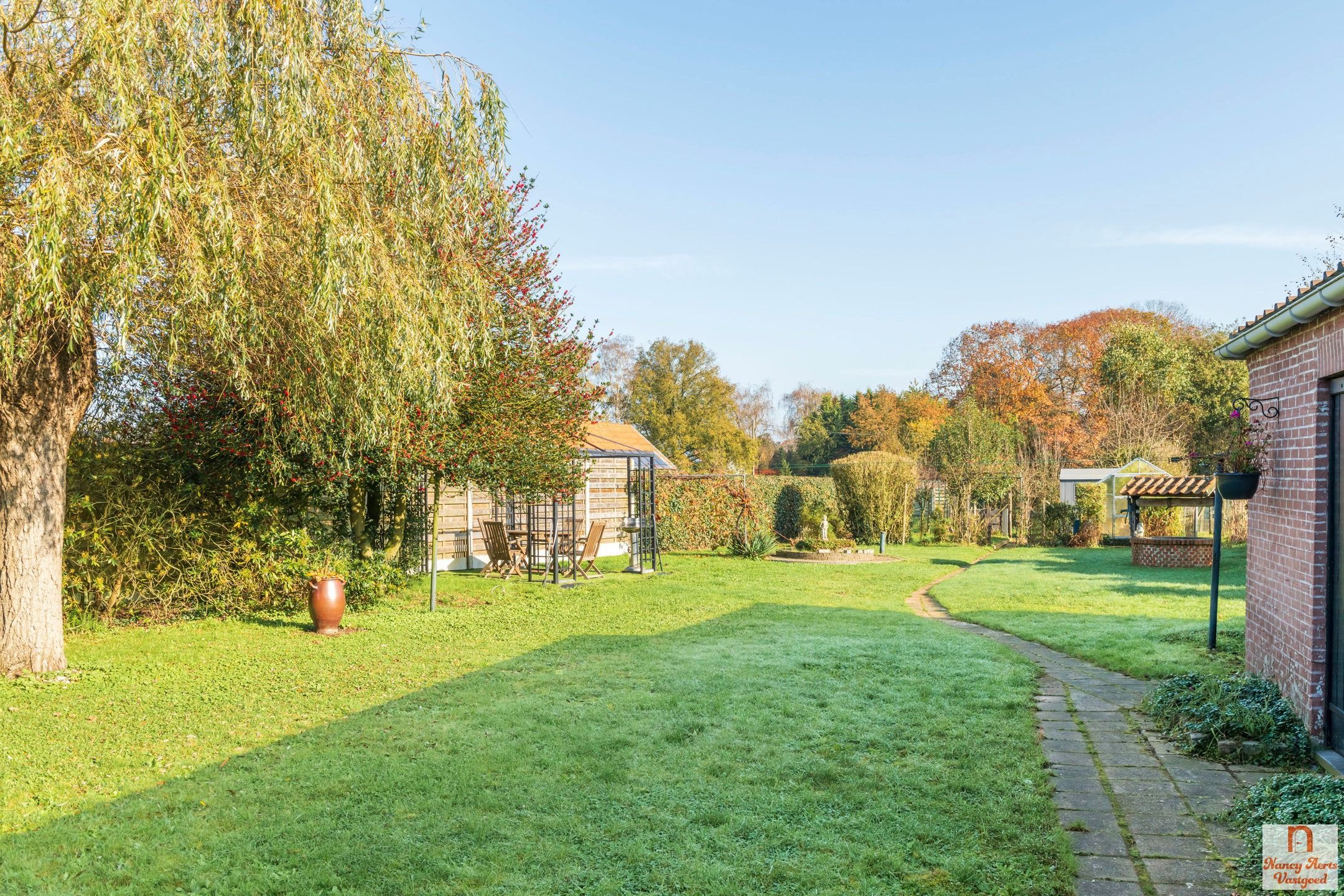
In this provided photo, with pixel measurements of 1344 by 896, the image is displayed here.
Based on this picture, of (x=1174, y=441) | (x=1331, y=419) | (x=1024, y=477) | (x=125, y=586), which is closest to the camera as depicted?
(x=1331, y=419)

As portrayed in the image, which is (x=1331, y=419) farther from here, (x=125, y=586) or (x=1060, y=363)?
(x=1060, y=363)

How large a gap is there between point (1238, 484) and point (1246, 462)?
16 centimetres

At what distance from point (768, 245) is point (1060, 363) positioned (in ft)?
71.6

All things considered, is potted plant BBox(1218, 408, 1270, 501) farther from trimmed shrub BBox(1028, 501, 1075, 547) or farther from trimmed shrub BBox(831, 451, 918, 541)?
trimmed shrub BBox(1028, 501, 1075, 547)

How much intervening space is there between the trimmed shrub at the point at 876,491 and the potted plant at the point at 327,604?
46.4 ft

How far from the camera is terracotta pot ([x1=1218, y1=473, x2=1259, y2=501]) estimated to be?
5262 mm

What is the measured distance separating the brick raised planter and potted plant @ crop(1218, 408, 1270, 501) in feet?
34.0

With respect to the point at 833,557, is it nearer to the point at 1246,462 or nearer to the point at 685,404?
the point at 1246,462

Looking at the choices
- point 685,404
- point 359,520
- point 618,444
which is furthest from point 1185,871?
point 685,404

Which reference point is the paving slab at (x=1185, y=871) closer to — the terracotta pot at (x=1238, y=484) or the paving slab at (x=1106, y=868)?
the paving slab at (x=1106, y=868)

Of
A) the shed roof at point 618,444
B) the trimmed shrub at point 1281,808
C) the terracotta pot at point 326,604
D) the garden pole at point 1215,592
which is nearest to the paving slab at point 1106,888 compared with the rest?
the trimmed shrub at point 1281,808

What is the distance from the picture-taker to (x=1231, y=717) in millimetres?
4262

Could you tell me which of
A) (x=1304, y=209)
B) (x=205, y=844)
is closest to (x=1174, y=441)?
(x=1304, y=209)

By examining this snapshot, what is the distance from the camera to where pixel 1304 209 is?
1413 cm
